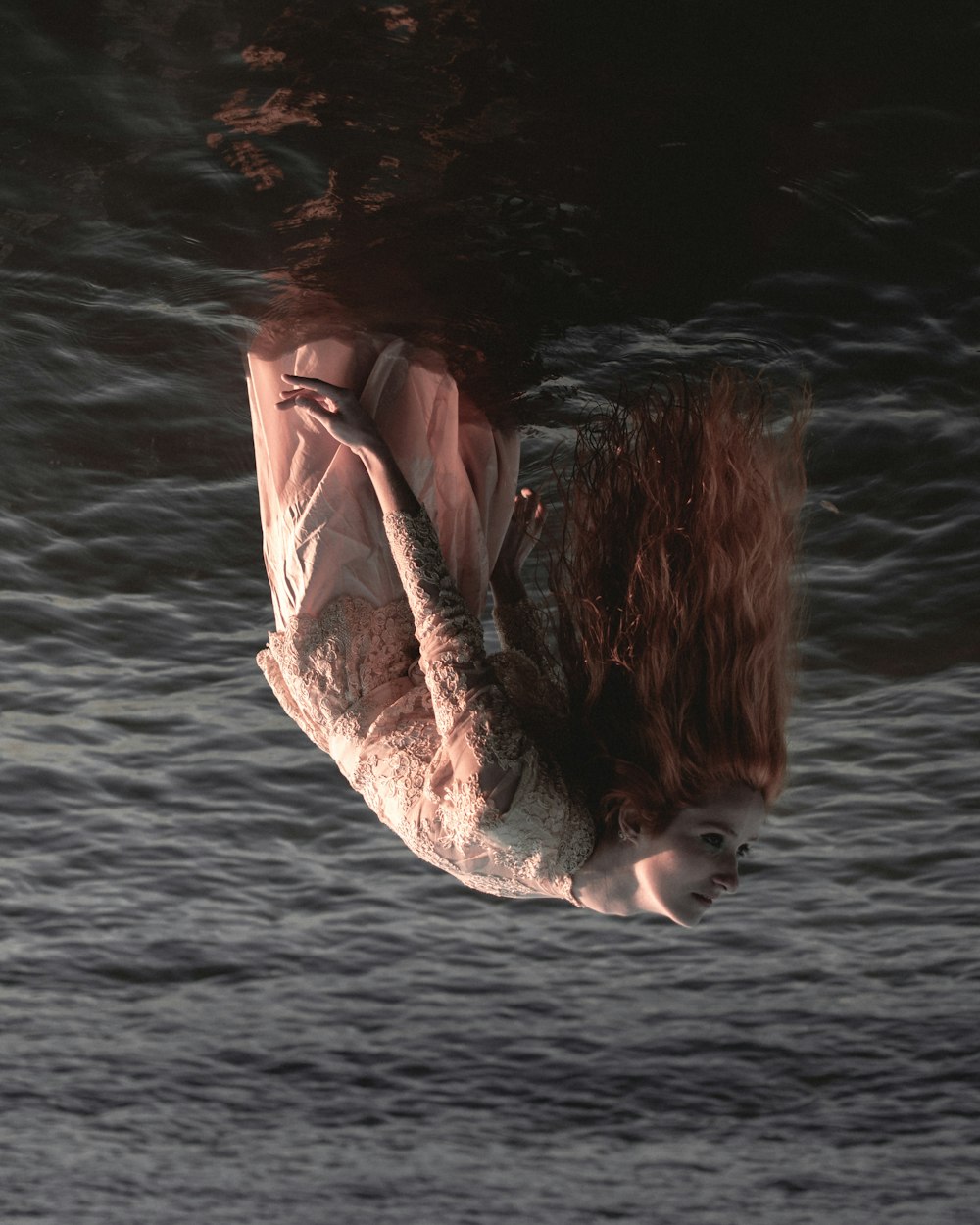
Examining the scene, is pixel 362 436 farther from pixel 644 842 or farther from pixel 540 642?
pixel 644 842

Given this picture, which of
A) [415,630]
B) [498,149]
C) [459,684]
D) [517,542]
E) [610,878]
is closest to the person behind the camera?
[498,149]

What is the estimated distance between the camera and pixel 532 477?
3074mm

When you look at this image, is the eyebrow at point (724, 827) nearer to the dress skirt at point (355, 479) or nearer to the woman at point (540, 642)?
the woman at point (540, 642)

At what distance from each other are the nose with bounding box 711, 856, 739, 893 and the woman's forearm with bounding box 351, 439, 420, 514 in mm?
632

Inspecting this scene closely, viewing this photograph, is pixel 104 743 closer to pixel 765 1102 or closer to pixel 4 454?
pixel 4 454

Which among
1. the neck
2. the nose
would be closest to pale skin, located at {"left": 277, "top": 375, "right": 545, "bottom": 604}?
the neck

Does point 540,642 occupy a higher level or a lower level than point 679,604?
lower

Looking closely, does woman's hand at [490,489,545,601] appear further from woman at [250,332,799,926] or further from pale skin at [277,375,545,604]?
pale skin at [277,375,545,604]

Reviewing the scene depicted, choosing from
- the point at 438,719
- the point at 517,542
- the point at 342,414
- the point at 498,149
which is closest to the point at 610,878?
the point at 438,719

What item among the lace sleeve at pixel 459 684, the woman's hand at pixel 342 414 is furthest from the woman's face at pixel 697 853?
the woman's hand at pixel 342 414

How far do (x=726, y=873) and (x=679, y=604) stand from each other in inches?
14.8

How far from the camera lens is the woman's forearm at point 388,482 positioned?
2.01m

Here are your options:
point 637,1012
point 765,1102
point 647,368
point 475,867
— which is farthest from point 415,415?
point 765,1102

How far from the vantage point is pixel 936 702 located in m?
4.05
